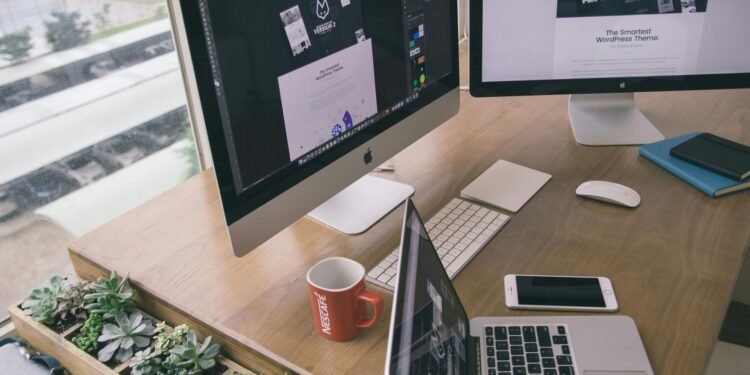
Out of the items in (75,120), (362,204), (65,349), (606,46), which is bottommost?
(65,349)

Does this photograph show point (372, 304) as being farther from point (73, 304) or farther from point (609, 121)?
point (609, 121)

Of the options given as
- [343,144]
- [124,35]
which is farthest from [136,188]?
[343,144]

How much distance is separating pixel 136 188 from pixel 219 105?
38.6 inches

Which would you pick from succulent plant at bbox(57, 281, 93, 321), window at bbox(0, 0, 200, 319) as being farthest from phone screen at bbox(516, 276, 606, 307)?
window at bbox(0, 0, 200, 319)

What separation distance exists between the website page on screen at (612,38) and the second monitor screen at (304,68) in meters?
0.18

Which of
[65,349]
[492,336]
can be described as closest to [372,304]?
[492,336]

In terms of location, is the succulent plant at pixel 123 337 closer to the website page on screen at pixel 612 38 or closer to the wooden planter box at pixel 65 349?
the wooden planter box at pixel 65 349

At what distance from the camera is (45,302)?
3.62ft

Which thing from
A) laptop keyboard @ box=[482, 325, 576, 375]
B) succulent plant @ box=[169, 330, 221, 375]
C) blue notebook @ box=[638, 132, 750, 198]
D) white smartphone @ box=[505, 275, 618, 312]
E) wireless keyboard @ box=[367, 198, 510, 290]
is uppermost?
blue notebook @ box=[638, 132, 750, 198]

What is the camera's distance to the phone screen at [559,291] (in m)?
0.95

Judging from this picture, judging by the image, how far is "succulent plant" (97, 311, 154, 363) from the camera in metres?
1.02

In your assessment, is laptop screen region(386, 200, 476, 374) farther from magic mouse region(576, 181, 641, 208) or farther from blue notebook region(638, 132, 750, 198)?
blue notebook region(638, 132, 750, 198)

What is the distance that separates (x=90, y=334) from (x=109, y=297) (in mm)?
66

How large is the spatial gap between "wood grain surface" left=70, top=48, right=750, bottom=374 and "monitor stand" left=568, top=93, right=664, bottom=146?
0.03 metres
